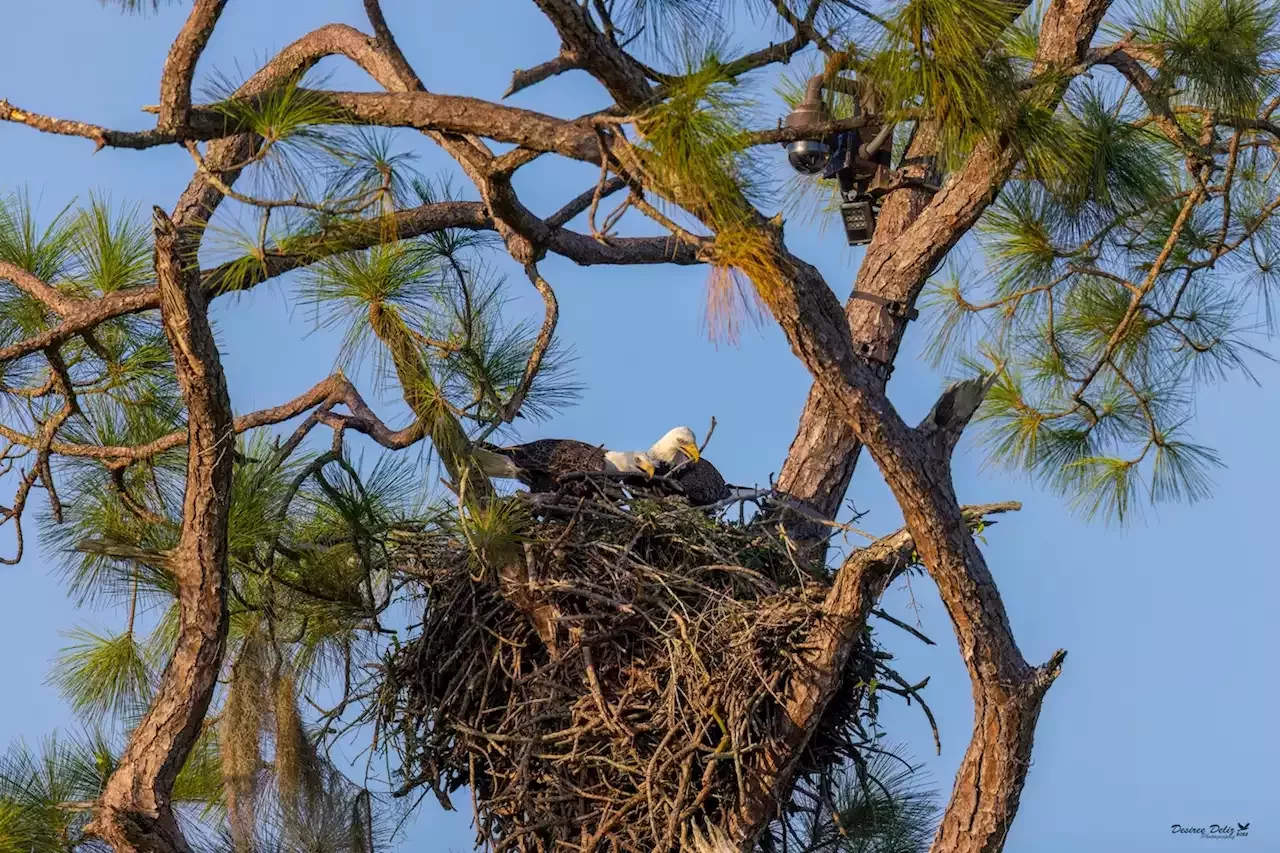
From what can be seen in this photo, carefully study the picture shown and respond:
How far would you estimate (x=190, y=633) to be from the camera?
12.2 feet

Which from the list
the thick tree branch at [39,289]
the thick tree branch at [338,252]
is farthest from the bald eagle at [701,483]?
the thick tree branch at [39,289]

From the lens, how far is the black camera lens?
430cm

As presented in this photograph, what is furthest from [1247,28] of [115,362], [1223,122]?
[115,362]

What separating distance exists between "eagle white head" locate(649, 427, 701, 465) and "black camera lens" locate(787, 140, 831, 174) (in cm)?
90

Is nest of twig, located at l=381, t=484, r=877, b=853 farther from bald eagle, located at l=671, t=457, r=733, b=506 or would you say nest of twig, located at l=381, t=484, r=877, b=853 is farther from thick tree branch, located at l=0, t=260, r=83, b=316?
thick tree branch, located at l=0, t=260, r=83, b=316

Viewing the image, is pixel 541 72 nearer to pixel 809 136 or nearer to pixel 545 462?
pixel 809 136

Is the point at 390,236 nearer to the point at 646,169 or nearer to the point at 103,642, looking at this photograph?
the point at 646,169

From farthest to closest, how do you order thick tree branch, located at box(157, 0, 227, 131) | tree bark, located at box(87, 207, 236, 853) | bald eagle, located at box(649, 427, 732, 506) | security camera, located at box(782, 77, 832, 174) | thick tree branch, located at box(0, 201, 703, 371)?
bald eagle, located at box(649, 427, 732, 506) < security camera, located at box(782, 77, 832, 174) < tree bark, located at box(87, 207, 236, 853) < thick tree branch, located at box(0, 201, 703, 371) < thick tree branch, located at box(157, 0, 227, 131)

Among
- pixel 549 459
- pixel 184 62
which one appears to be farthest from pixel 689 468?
pixel 184 62

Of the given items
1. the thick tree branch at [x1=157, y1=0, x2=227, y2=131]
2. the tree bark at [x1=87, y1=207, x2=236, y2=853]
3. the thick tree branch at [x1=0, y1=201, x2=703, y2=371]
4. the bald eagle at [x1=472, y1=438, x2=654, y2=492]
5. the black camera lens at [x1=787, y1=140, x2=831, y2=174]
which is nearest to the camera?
the thick tree branch at [x1=157, y1=0, x2=227, y2=131]

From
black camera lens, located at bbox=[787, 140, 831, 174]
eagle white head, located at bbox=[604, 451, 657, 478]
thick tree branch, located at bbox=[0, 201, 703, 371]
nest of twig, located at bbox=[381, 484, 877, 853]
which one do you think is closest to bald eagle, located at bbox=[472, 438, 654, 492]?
eagle white head, located at bbox=[604, 451, 657, 478]

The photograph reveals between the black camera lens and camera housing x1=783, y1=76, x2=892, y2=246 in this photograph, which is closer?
camera housing x1=783, y1=76, x2=892, y2=246

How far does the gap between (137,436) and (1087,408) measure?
310 cm

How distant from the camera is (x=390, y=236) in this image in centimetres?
359
